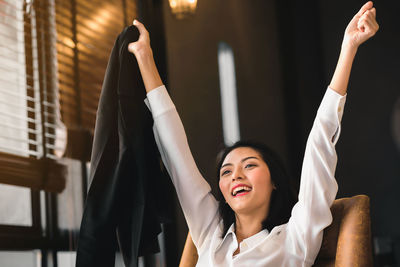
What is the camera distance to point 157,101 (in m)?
1.72

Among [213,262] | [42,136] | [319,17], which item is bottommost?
[213,262]

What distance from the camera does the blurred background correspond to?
199cm

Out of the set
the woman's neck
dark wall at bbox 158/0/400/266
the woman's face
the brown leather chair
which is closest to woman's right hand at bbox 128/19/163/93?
the woman's face

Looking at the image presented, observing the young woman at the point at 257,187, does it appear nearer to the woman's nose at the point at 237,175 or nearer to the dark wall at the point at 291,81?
the woman's nose at the point at 237,175

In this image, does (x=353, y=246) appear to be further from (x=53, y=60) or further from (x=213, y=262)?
(x=53, y=60)

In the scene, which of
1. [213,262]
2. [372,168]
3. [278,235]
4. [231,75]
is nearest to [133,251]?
[213,262]

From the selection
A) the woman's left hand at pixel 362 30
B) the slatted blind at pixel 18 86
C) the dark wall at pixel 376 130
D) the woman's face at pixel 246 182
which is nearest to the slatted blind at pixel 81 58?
the slatted blind at pixel 18 86

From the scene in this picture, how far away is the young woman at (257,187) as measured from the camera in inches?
61.2

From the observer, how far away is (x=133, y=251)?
1.59m

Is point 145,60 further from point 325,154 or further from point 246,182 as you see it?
point 325,154

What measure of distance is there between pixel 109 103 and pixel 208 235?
54cm

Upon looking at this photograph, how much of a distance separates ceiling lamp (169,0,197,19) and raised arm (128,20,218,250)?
1.27 meters

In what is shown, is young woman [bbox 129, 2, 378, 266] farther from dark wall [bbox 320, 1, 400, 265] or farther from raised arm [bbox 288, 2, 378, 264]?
dark wall [bbox 320, 1, 400, 265]

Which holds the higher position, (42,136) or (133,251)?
(42,136)
